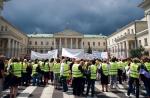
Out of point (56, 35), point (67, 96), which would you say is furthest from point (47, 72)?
point (56, 35)

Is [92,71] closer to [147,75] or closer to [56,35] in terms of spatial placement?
[147,75]

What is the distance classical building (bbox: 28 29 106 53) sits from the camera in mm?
117312

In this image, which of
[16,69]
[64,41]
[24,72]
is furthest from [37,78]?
[64,41]

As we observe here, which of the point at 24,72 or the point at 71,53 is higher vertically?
the point at 71,53

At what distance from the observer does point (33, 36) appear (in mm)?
120188

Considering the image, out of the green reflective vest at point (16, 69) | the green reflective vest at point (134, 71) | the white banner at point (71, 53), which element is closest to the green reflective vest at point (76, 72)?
the green reflective vest at point (134, 71)

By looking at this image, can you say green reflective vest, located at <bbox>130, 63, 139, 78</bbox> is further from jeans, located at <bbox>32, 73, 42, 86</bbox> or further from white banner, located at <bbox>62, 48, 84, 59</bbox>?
jeans, located at <bbox>32, 73, 42, 86</bbox>

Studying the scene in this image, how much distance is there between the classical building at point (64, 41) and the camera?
385ft

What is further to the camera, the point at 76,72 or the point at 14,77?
the point at 76,72

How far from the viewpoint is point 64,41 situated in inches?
4665

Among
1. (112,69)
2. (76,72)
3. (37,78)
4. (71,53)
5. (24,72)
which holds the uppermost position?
(71,53)

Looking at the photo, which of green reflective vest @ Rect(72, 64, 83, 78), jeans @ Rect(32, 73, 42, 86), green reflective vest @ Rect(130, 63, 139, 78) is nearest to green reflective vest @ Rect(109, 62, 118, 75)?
green reflective vest @ Rect(72, 64, 83, 78)

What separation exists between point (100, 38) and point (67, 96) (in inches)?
4362

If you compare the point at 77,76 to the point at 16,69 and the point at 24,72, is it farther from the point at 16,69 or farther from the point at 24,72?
the point at 24,72
